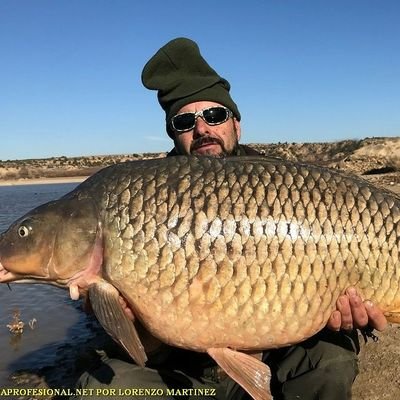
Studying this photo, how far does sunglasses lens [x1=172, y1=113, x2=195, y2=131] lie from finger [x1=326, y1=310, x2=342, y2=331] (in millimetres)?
1776

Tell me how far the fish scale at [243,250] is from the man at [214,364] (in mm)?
170

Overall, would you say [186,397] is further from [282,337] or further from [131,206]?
[131,206]

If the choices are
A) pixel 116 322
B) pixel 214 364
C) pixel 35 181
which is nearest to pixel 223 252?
pixel 116 322

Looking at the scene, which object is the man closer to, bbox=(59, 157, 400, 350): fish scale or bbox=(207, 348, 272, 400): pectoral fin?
bbox=(59, 157, 400, 350): fish scale

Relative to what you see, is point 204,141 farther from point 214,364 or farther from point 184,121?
point 214,364

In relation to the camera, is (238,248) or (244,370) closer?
(238,248)

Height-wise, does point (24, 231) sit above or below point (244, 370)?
above

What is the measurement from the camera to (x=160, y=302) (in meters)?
2.42

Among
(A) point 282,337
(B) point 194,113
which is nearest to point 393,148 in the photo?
(B) point 194,113

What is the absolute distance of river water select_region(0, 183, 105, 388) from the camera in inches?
164

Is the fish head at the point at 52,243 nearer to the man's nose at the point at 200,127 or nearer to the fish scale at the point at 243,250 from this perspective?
the fish scale at the point at 243,250

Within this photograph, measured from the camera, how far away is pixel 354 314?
255cm

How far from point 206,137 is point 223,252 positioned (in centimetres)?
149

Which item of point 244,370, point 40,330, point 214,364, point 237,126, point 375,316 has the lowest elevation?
point 40,330
